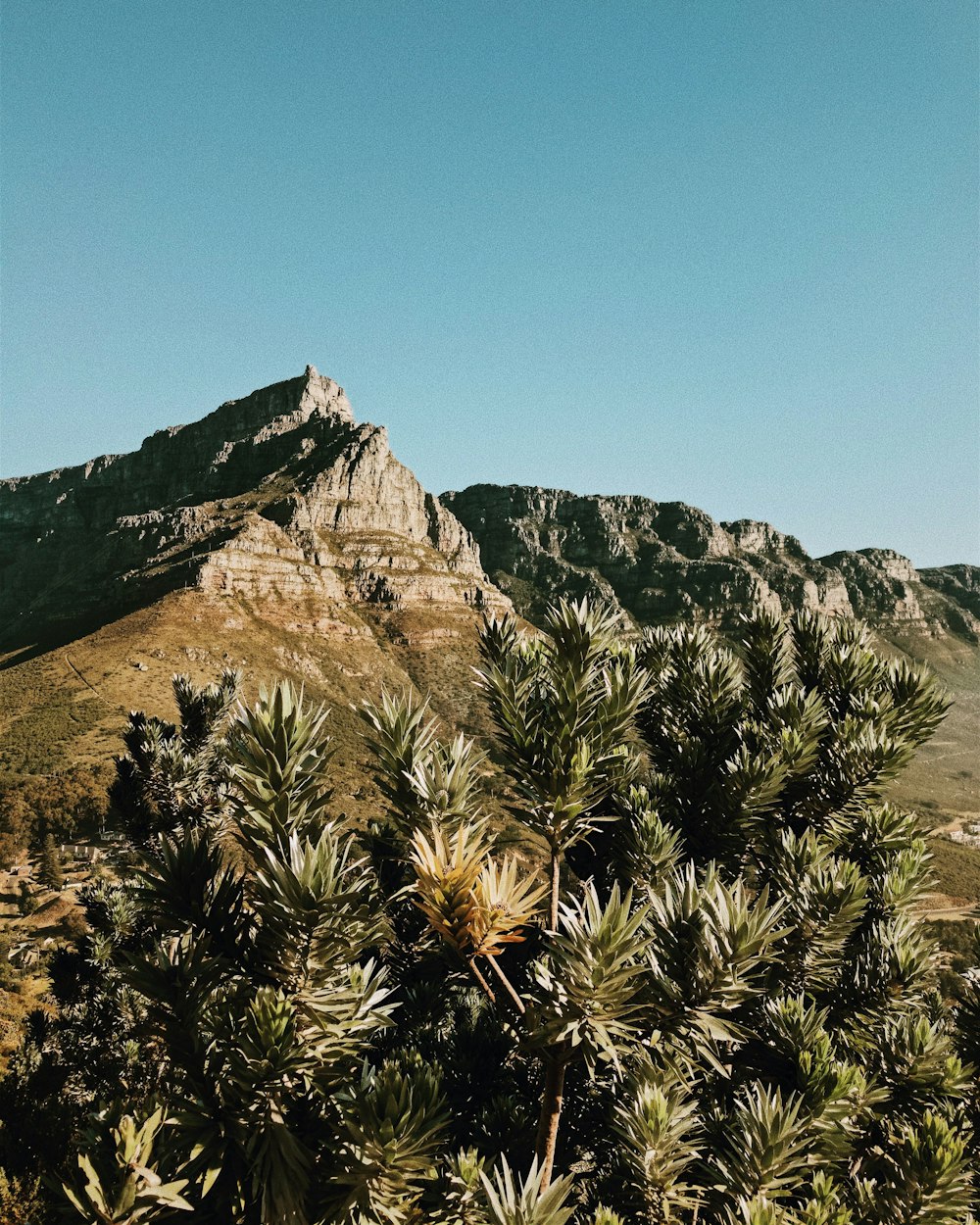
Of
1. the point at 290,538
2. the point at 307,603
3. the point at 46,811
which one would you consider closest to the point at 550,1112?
the point at 46,811

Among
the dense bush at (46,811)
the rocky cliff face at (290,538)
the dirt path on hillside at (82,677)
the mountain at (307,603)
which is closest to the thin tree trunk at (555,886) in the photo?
the mountain at (307,603)

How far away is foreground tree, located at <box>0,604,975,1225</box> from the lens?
2.59m

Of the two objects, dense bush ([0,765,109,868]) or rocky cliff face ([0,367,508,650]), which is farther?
rocky cliff face ([0,367,508,650])

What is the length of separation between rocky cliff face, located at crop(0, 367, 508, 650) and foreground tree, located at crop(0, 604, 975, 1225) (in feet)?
350

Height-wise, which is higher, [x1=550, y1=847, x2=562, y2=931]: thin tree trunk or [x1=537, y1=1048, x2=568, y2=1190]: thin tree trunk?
[x1=550, y1=847, x2=562, y2=931]: thin tree trunk

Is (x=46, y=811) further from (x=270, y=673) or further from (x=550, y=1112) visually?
(x=550, y=1112)

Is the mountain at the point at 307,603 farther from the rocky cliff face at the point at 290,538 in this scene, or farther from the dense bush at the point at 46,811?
the dense bush at the point at 46,811

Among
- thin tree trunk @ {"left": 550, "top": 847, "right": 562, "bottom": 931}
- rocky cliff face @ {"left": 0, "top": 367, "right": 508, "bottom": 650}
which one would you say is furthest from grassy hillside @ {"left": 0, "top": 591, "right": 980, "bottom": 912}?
thin tree trunk @ {"left": 550, "top": 847, "right": 562, "bottom": 931}

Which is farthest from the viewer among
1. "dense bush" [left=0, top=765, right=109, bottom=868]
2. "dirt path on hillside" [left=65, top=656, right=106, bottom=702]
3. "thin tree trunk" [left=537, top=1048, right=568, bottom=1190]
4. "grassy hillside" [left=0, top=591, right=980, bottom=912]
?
→ "dirt path on hillside" [left=65, top=656, right=106, bottom=702]

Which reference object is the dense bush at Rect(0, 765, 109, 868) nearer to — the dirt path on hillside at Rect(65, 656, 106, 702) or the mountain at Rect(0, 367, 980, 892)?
the mountain at Rect(0, 367, 980, 892)

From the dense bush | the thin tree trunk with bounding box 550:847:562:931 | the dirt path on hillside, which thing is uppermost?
the thin tree trunk with bounding box 550:847:562:931

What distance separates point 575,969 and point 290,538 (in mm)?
132017

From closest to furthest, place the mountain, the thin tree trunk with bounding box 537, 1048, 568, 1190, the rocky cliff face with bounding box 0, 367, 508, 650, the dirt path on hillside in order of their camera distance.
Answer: the thin tree trunk with bounding box 537, 1048, 568, 1190 → the dirt path on hillside → the mountain → the rocky cliff face with bounding box 0, 367, 508, 650

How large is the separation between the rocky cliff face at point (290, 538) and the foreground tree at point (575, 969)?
10672 centimetres
